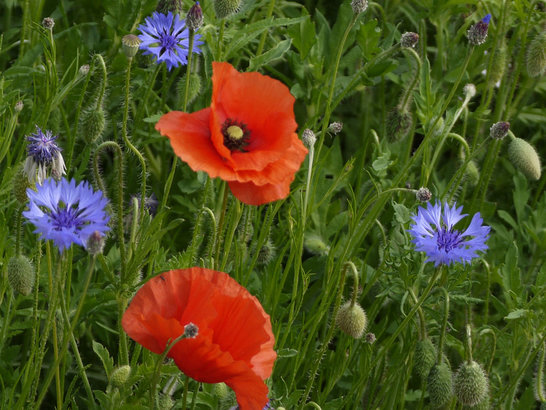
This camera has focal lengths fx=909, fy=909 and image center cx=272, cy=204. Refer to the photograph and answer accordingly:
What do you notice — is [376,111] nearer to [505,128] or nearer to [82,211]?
[505,128]

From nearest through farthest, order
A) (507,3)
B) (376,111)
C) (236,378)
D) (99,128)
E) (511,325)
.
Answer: (236,378), (99,128), (511,325), (507,3), (376,111)

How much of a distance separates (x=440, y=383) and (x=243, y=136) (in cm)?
64

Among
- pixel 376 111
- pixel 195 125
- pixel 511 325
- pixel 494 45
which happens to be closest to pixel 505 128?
pixel 511 325

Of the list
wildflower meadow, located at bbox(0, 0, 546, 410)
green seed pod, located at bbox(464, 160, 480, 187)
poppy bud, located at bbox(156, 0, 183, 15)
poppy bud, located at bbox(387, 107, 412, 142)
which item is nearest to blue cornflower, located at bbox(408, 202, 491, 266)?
wildflower meadow, located at bbox(0, 0, 546, 410)

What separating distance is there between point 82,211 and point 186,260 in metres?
0.29

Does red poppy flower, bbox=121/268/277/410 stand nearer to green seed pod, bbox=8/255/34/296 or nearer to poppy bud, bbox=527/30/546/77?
green seed pod, bbox=8/255/34/296

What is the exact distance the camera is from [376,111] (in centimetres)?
295

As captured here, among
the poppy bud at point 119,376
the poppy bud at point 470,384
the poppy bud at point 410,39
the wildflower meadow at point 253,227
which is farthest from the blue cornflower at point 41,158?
the poppy bud at point 470,384

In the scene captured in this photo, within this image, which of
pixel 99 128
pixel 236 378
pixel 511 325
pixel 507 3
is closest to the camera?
pixel 236 378

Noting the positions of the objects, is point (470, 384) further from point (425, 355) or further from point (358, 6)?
point (358, 6)

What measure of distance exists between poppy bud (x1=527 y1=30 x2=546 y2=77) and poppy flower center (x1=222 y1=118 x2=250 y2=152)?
1176mm

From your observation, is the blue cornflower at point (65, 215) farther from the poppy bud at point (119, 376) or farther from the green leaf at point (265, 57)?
the green leaf at point (265, 57)

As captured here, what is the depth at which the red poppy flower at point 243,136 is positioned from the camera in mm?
1315

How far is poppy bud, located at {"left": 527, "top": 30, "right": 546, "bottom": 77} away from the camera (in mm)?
2348
